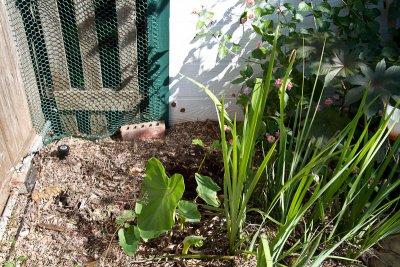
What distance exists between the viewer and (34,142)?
2.16 m

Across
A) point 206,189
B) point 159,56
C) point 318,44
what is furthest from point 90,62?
point 318,44

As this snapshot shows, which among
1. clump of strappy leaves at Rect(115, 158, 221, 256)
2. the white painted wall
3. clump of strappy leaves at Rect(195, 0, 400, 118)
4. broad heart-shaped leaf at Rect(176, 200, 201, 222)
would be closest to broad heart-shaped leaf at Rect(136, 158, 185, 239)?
clump of strappy leaves at Rect(115, 158, 221, 256)

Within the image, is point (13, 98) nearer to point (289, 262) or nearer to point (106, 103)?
point (106, 103)

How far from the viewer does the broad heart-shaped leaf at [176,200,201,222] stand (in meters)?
1.57

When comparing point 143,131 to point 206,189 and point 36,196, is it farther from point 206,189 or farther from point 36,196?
point 206,189

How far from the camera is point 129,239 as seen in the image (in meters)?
1.58

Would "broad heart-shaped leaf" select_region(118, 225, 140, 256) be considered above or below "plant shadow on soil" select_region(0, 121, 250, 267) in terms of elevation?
above

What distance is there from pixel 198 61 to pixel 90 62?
0.59 meters

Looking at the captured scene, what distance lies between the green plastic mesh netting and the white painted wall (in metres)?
0.09

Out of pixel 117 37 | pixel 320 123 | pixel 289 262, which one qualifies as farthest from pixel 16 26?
pixel 289 262

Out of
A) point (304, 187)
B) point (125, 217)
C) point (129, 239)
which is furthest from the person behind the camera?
point (125, 217)

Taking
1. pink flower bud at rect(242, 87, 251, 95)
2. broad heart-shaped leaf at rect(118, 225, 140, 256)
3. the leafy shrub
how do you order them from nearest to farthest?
the leafy shrub → broad heart-shaped leaf at rect(118, 225, 140, 256) → pink flower bud at rect(242, 87, 251, 95)

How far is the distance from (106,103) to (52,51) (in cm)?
40

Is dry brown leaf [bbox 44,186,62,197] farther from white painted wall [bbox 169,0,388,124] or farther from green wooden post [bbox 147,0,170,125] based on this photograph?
white painted wall [bbox 169,0,388,124]
